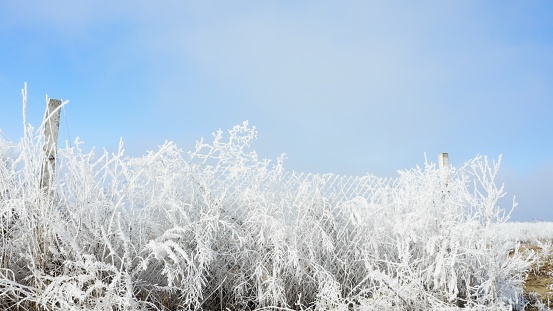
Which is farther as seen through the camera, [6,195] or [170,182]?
[170,182]

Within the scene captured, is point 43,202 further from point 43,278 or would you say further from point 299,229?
point 299,229

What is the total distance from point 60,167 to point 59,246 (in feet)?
2.63

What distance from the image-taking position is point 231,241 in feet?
17.8

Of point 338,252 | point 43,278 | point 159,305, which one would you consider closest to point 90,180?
point 43,278

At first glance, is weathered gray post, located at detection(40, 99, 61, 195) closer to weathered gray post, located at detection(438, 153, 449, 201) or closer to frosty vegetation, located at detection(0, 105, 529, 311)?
frosty vegetation, located at detection(0, 105, 529, 311)

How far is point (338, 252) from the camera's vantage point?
18.9 ft

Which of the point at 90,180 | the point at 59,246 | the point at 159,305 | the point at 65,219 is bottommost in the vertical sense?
the point at 159,305

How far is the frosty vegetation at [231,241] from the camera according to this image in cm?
452

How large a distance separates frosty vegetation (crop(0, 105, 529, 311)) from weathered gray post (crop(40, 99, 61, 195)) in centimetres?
10

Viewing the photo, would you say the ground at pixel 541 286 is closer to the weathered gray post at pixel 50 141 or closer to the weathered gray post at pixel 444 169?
the weathered gray post at pixel 444 169

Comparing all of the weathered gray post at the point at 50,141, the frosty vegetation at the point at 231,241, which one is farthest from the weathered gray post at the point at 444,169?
the weathered gray post at the point at 50,141

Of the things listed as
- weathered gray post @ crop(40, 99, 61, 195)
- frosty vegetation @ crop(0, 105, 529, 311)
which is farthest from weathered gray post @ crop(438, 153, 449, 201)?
weathered gray post @ crop(40, 99, 61, 195)

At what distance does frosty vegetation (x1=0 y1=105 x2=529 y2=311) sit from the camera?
4523 millimetres

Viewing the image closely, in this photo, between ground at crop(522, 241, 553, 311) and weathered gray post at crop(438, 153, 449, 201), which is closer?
weathered gray post at crop(438, 153, 449, 201)
